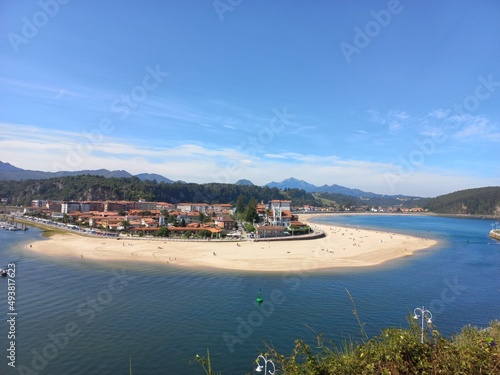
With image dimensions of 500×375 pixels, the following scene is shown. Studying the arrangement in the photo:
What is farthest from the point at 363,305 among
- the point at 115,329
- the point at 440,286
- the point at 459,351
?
the point at 459,351

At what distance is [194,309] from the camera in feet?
70.8

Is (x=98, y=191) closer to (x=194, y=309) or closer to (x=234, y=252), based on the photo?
(x=234, y=252)

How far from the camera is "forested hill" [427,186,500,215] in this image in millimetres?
160875

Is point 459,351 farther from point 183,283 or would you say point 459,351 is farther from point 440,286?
point 440,286

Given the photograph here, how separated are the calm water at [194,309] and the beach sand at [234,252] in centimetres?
330

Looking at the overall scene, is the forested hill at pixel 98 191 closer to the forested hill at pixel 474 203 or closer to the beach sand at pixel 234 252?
the beach sand at pixel 234 252

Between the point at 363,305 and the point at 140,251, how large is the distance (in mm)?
28908

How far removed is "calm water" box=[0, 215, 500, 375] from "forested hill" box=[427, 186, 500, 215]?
153917 millimetres

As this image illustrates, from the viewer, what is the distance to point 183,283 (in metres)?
27.7

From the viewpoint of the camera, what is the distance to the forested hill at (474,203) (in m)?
161

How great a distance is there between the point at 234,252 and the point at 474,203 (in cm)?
17232

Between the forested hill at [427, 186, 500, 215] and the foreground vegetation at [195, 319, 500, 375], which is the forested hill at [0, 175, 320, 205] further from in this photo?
the forested hill at [427, 186, 500, 215]
